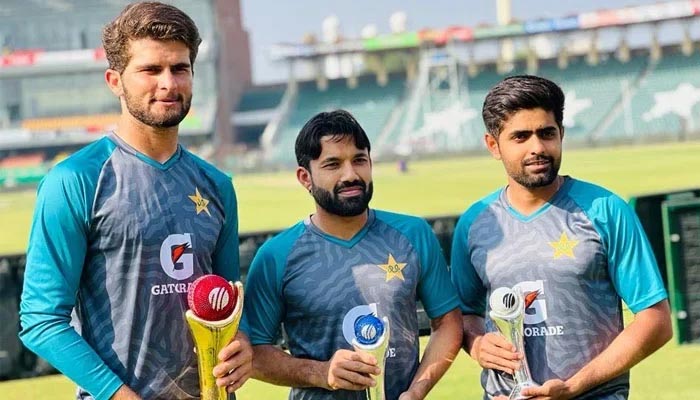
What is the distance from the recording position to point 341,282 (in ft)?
11.3

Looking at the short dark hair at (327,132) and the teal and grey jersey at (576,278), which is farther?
the short dark hair at (327,132)

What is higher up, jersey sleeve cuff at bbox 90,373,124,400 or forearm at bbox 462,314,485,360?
jersey sleeve cuff at bbox 90,373,124,400

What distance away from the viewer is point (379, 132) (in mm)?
63906

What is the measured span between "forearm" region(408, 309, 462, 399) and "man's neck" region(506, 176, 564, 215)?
42cm

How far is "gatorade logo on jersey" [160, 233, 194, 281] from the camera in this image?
3.06 meters

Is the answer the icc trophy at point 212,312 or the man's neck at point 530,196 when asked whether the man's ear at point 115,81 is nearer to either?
the icc trophy at point 212,312

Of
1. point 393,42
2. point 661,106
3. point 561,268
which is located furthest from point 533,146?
point 393,42

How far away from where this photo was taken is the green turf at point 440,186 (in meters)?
23.1

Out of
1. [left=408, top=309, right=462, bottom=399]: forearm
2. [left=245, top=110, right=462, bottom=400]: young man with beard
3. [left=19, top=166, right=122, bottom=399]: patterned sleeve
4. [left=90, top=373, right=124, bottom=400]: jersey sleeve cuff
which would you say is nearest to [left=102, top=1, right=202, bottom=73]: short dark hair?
[left=19, top=166, right=122, bottom=399]: patterned sleeve

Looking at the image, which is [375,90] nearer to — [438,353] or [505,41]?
[505,41]

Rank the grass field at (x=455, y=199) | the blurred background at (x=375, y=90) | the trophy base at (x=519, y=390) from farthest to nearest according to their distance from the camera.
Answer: the blurred background at (x=375, y=90) → the grass field at (x=455, y=199) → the trophy base at (x=519, y=390)

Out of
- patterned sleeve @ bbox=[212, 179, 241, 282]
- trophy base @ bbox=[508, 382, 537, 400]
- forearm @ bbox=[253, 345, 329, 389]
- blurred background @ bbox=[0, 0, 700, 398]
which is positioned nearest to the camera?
trophy base @ bbox=[508, 382, 537, 400]

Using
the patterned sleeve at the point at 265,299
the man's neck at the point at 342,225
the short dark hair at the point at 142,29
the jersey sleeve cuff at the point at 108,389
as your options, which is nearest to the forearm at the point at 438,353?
the man's neck at the point at 342,225

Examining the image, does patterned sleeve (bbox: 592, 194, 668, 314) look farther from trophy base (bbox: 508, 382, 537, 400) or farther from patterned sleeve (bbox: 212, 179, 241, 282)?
patterned sleeve (bbox: 212, 179, 241, 282)
